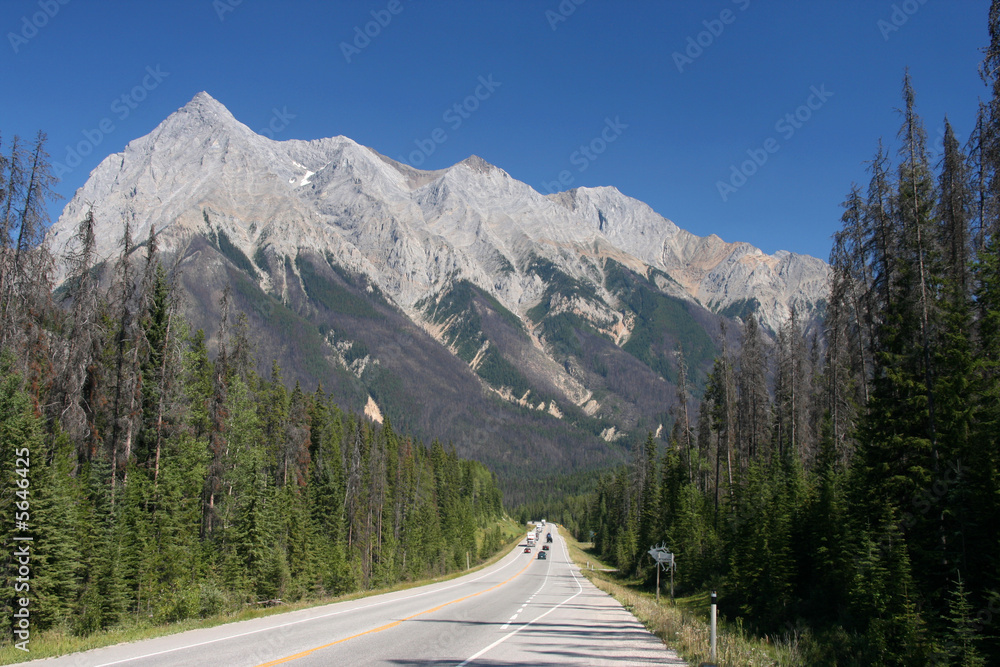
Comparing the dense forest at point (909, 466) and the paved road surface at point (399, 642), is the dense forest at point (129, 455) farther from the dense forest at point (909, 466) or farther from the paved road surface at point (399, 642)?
the dense forest at point (909, 466)

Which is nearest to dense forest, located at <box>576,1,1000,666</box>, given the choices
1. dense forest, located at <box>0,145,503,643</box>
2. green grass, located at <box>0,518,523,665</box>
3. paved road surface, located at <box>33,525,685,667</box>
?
paved road surface, located at <box>33,525,685,667</box>

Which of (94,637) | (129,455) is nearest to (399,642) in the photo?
(94,637)

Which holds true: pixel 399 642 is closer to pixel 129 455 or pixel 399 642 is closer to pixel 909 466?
pixel 909 466

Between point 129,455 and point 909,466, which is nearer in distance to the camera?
point 909,466

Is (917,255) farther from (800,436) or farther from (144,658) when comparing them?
(800,436)

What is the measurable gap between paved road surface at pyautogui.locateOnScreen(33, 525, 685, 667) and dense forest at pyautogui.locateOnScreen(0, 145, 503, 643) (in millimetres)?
5875

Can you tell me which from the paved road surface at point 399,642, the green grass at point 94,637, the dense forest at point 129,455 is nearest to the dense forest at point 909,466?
the paved road surface at point 399,642

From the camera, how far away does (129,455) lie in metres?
25.1

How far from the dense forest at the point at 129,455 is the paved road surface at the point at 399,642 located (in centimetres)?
588

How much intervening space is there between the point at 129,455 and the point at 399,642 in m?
17.7

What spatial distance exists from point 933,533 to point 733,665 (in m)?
8.97

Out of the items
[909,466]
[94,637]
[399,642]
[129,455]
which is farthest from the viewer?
[129,455]

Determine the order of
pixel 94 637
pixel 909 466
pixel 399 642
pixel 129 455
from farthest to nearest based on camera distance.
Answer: pixel 129 455
pixel 909 466
pixel 94 637
pixel 399 642

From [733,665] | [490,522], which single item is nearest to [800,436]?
[733,665]
